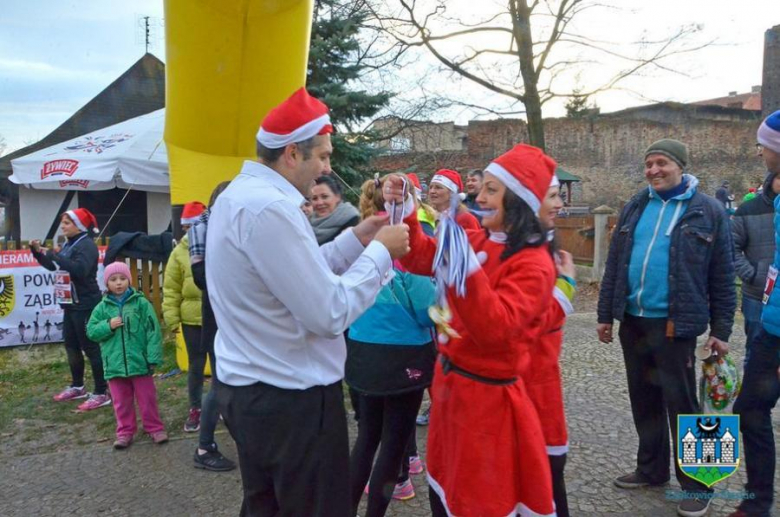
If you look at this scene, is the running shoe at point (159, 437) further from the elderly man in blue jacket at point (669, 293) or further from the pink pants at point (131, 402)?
the elderly man in blue jacket at point (669, 293)

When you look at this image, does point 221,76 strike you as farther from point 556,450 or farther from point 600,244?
point 600,244

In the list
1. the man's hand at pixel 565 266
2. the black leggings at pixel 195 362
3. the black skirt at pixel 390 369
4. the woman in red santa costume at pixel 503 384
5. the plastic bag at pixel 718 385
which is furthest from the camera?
the black leggings at pixel 195 362

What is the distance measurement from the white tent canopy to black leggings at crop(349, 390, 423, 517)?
27.5 feet

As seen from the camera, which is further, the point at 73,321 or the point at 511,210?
the point at 73,321

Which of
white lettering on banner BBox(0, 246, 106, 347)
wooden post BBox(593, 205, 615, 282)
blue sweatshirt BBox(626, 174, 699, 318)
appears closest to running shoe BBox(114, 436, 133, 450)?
blue sweatshirt BBox(626, 174, 699, 318)

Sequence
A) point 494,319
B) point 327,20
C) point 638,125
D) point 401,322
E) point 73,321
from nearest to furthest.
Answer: point 494,319
point 401,322
point 73,321
point 327,20
point 638,125

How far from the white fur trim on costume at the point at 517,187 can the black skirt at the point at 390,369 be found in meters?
1.09

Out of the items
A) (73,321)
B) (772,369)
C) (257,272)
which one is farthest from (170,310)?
(772,369)

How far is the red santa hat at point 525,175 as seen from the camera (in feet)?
7.02

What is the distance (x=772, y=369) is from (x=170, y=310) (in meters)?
4.06

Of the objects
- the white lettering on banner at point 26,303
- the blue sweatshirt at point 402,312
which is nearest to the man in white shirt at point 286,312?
the blue sweatshirt at point 402,312

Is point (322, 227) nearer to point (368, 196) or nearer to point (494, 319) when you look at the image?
point (368, 196)

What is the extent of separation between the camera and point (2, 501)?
146 inches

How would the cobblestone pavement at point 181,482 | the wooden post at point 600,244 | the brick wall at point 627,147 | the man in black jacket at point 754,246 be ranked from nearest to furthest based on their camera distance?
the cobblestone pavement at point 181,482 < the man in black jacket at point 754,246 < the wooden post at point 600,244 < the brick wall at point 627,147
